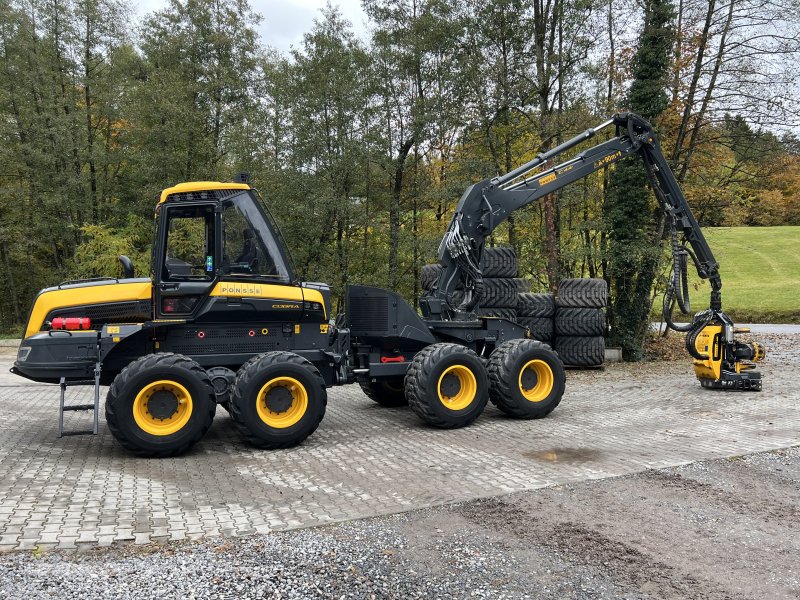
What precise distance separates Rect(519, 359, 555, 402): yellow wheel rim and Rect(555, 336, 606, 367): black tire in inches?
196

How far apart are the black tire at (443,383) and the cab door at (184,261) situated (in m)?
2.55

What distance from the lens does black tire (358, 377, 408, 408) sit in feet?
29.9

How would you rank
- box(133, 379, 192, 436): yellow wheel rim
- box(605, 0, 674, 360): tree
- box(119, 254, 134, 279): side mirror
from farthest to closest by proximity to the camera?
box(605, 0, 674, 360): tree, box(119, 254, 134, 279): side mirror, box(133, 379, 192, 436): yellow wheel rim

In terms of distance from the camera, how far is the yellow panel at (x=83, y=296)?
6.62m

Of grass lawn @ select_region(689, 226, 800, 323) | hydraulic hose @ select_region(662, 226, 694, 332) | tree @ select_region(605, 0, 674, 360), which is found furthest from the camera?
grass lawn @ select_region(689, 226, 800, 323)

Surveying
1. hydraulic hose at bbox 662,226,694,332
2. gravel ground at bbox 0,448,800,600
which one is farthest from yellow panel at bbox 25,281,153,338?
hydraulic hose at bbox 662,226,694,332

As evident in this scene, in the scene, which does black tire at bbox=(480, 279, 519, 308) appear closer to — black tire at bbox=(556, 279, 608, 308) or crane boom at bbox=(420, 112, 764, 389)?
black tire at bbox=(556, 279, 608, 308)

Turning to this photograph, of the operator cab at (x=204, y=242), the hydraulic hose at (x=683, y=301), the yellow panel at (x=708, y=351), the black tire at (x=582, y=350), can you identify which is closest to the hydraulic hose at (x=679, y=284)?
the hydraulic hose at (x=683, y=301)

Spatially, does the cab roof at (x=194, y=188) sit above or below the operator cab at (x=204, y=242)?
above

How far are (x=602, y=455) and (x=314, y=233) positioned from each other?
38.4ft

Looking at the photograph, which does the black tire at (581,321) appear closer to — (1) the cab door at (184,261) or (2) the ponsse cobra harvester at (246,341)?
(2) the ponsse cobra harvester at (246,341)

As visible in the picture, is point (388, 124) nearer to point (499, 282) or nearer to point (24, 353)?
point (499, 282)

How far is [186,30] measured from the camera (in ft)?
68.1

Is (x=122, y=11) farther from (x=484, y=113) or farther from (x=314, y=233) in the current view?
(x=484, y=113)
